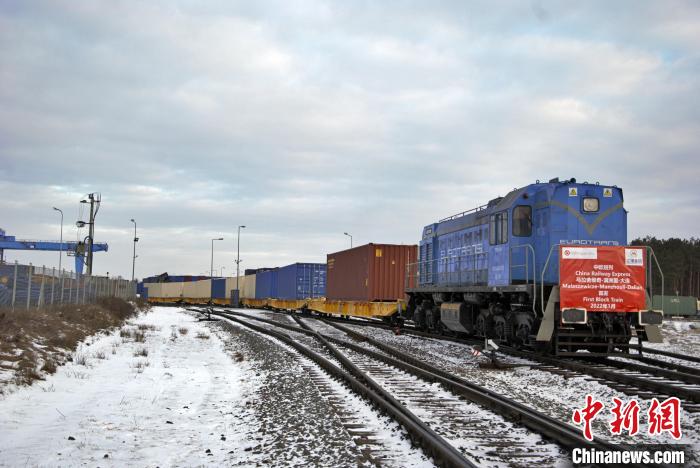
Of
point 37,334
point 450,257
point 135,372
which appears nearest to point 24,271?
point 37,334

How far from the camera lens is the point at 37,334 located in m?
15.3

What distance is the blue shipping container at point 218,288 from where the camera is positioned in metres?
66.3

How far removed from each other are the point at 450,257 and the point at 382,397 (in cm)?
1279

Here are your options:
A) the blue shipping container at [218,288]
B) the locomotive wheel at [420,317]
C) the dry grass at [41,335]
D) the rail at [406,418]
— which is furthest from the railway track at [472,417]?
the blue shipping container at [218,288]

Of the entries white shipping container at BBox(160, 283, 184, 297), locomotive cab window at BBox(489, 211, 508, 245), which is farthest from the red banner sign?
white shipping container at BBox(160, 283, 184, 297)

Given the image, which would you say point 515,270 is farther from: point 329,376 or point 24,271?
point 24,271

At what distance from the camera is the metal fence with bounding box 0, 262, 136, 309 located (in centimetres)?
1883

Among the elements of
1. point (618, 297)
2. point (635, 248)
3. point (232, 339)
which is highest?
point (635, 248)

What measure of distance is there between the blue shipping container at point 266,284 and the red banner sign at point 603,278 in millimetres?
38208

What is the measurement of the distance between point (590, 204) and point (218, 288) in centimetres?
5610

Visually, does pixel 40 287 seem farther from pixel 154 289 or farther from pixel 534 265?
pixel 154 289

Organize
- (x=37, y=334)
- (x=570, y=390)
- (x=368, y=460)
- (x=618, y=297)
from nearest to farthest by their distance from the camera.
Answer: (x=368, y=460) < (x=570, y=390) < (x=618, y=297) < (x=37, y=334)

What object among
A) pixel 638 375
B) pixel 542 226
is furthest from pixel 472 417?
pixel 542 226

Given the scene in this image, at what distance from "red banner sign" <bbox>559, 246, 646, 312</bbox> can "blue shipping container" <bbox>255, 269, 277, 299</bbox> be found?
3821cm
